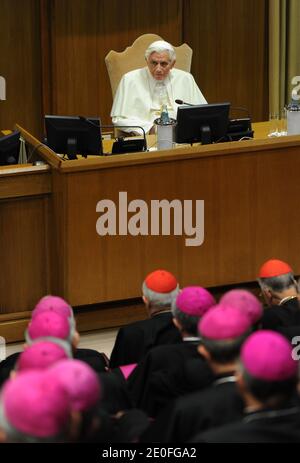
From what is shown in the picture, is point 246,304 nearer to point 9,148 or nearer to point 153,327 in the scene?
point 153,327

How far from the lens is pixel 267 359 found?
11.3ft

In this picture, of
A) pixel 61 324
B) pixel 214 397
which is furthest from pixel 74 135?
pixel 214 397

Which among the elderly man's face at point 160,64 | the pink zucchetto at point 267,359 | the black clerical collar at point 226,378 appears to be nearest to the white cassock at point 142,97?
the elderly man's face at point 160,64

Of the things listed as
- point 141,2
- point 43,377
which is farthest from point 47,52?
point 43,377

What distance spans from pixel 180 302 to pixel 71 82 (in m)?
5.89

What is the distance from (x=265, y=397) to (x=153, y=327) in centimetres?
197

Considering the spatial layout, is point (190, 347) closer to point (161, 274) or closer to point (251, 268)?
point (161, 274)

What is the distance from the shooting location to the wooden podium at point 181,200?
21.8 ft

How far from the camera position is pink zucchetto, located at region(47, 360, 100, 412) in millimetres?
3199

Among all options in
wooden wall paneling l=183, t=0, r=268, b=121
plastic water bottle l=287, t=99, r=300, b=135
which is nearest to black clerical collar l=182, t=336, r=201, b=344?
plastic water bottle l=287, t=99, r=300, b=135

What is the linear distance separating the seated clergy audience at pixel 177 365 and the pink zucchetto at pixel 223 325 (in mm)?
565

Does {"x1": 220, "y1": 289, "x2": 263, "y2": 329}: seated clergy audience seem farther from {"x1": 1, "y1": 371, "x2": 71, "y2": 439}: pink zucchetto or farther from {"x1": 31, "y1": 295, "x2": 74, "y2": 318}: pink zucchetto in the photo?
{"x1": 1, "y1": 371, "x2": 71, "y2": 439}: pink zucchetto

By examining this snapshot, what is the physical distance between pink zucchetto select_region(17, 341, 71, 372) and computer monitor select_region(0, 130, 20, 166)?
314cm

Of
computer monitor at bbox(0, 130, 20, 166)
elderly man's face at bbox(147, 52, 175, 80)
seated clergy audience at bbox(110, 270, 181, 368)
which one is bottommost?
seated clergy audience at bbox(110, 270, 181, 368)
